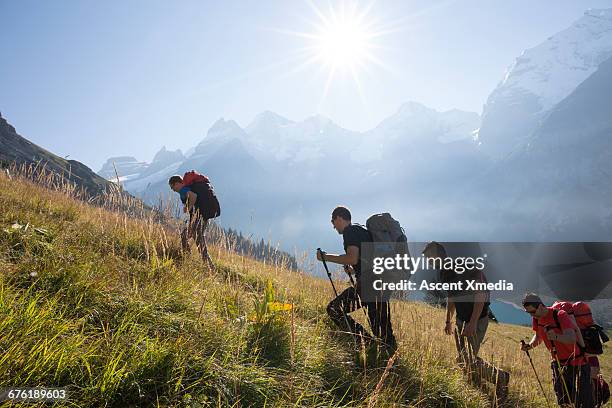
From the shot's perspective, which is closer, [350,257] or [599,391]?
[350,257]

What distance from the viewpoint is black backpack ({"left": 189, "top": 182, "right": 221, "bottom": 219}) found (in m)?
7.27

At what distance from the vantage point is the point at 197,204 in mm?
7316

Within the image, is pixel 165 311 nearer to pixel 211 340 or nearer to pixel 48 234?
pixel 211 340

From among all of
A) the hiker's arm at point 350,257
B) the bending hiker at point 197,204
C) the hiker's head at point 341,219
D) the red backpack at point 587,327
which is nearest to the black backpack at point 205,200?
the bending hiker at point 197,204

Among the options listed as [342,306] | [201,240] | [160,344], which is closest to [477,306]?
[342,306]

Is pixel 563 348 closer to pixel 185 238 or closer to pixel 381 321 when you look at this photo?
pixel 381 321

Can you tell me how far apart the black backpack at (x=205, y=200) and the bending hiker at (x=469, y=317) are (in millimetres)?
4654

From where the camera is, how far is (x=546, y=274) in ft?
429

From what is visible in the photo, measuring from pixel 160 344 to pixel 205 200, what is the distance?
4988 mm

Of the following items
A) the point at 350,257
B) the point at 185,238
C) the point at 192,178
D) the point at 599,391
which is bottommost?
the point at 599,391

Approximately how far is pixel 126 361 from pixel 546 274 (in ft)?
540

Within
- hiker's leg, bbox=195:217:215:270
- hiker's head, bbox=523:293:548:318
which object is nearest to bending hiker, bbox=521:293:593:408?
hiker's head, bbox=523:293:548:318

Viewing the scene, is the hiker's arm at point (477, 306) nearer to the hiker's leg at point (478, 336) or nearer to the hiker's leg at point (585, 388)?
the hiker's leg at point (478, 336)

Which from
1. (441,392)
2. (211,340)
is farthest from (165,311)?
(441,392)
